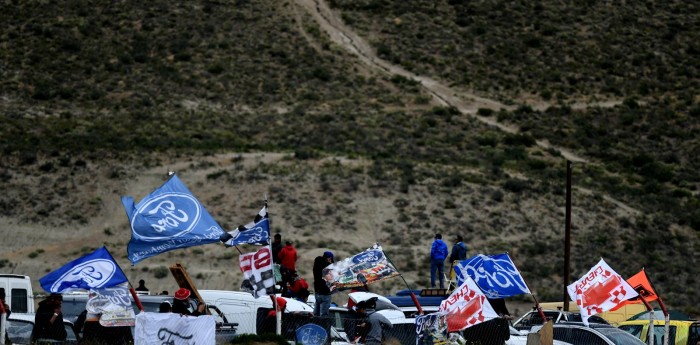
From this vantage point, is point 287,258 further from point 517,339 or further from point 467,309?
point 467,309

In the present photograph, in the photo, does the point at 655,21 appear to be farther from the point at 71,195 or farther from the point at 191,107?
the point at 71,195

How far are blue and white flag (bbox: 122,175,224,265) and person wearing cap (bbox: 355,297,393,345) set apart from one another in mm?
3362

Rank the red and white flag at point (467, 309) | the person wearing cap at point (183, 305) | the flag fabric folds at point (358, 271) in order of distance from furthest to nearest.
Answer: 1. the flag fabric folds at point (358, 271)
2. the red and white flag at point (467, 309)
3. the person wearing cap at point (183, 305)

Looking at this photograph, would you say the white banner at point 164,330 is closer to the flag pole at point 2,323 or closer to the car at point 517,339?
the flag pole at point 2,323

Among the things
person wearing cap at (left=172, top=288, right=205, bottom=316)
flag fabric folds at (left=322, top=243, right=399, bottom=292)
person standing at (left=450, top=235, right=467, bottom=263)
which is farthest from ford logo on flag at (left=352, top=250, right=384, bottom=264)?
person standing at (left=450, top=235, right=467, bottom=263)

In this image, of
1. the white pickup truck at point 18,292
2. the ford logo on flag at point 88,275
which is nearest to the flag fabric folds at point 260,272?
the ford logo on flag at point 88,275

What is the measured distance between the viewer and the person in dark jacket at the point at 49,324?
851 inches

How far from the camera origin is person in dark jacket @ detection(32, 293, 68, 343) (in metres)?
Result: 21.6

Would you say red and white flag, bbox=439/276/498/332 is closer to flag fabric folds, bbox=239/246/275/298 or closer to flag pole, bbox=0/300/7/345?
flag fabric folds, bbox=239/246/275/298

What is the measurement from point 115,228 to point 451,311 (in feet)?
104

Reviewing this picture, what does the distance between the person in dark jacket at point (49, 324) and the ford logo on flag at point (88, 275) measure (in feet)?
1.03

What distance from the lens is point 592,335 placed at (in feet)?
81.5

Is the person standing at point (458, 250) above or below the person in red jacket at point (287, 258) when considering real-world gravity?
below

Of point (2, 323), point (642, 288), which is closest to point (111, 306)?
point (2, 323)
